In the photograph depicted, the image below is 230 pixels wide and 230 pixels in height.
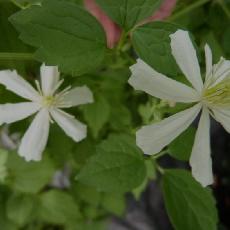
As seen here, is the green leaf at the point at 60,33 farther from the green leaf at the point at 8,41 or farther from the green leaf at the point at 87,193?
the green leaf at the point at 87,193

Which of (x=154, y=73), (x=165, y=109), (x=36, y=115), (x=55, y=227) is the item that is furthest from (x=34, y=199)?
(x=154, y=73)

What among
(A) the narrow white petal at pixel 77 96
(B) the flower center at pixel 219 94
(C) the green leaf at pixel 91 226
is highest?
(A) the narrow white petal at pixel 77 96

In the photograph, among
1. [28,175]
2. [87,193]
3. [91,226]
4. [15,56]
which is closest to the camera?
[15,56]

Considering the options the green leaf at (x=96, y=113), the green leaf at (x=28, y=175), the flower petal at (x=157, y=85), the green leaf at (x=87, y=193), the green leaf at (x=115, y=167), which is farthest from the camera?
the green leaf at (x=87, y=193)

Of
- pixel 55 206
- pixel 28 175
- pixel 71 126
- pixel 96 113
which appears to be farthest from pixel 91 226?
pixel 71 126

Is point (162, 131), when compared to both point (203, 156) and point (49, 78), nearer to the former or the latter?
point (203, 156)

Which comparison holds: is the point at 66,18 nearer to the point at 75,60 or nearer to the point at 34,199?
the point at 75,60

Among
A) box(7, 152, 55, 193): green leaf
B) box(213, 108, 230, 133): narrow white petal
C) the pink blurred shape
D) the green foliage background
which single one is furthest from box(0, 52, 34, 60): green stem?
box(7, 152, 55, 193): green leaf

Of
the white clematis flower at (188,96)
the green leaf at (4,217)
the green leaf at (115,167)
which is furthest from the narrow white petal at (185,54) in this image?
the green leaf at (4,217)
